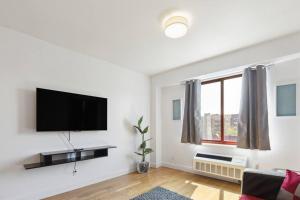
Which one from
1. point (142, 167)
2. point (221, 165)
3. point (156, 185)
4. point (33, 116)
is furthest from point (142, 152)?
point (33, 116)

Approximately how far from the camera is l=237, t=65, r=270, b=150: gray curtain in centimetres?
275

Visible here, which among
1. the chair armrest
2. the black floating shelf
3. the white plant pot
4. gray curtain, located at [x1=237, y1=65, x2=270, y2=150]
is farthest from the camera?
the white plant pot

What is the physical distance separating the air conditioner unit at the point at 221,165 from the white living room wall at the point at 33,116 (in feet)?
5.18

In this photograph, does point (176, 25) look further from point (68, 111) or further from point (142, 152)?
point (142, 152)

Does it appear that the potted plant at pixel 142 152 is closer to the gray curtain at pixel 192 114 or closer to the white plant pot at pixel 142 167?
the white plant pot at pixel 142 167

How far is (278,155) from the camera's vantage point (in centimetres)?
270

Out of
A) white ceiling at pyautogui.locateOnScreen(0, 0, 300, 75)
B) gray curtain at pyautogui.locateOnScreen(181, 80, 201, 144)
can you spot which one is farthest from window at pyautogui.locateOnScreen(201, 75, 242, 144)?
white ceiling at pyautogui.locateOnScreen(0, 0, 300, 75)

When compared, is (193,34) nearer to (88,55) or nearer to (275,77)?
(275,77)

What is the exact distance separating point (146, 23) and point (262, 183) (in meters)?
2.18

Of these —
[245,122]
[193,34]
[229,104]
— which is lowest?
[245,122]

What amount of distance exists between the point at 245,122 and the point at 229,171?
3.09 feet

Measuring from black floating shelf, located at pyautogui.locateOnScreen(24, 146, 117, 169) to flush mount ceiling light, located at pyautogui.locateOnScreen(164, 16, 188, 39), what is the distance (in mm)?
2302

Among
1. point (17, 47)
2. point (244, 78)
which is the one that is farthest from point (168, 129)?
point (17, 47)

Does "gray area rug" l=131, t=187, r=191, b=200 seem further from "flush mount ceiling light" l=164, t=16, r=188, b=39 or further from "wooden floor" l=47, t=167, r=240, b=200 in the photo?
"flush mount ceiling light" l=164, t=16, r=188, b=39
